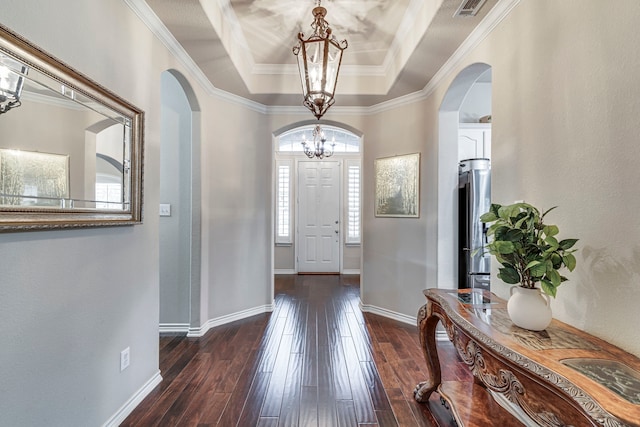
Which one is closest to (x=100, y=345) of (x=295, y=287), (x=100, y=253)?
(x=100, y=253)

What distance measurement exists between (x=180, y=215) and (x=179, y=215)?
0.4 inches

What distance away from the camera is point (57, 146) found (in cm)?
128

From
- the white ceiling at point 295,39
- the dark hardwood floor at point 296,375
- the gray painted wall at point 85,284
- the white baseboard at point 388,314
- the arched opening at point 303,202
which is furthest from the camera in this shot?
the arched opening at point 303,202

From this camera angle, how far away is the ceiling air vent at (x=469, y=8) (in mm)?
1862

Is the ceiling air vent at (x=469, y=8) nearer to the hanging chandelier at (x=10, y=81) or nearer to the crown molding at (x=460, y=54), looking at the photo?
the crown molding at (x=460, y=54)

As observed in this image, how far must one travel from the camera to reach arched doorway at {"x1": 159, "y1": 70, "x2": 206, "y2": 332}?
2.95m

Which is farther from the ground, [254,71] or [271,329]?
[254,71]

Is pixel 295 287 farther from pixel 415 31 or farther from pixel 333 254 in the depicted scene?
pixel 415 31

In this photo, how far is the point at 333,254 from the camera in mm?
6090

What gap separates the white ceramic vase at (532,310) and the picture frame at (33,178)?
2096 mm

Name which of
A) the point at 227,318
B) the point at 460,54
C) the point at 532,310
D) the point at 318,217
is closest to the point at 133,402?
the point at 227,318

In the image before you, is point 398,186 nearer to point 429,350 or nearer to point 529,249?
point 429,350

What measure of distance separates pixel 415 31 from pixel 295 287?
158 inches

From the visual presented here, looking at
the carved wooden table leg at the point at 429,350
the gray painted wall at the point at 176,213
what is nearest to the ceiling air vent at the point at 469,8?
the carved wooden table leg at the point at 429,350
